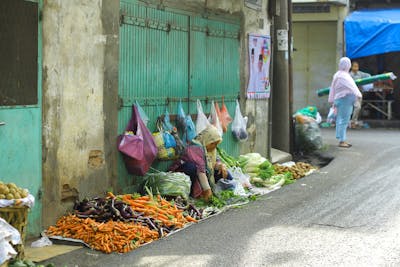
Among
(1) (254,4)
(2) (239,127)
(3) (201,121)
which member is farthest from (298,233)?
(1) (254,4)

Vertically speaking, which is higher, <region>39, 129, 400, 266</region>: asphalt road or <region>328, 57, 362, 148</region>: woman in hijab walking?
<region>328, 57, 362, 148</region>: woman in hijab walking

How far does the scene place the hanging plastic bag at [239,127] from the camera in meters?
12.4

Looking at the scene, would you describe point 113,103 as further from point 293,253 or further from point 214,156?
point 293,253

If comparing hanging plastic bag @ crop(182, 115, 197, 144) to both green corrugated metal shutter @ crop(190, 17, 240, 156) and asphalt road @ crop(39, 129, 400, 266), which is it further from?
asphalt road @ crop(39, 129, 400, 266)

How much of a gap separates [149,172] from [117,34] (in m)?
1.98

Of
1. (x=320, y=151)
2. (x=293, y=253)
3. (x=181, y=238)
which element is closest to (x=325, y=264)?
(x=293, y=253)

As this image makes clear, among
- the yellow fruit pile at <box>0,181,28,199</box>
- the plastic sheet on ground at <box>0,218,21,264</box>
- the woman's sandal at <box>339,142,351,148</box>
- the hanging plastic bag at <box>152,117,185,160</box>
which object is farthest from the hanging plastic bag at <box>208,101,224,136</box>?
the plastic sheet on ground at <box>0,218,21,264</box>

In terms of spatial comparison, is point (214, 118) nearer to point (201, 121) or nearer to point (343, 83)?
point (201, 121)

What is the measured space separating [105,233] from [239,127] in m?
5.42

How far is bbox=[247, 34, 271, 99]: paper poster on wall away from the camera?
1325cm

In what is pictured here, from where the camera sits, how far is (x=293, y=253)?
284 inches

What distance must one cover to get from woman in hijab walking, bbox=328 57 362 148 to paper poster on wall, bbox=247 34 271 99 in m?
2.78

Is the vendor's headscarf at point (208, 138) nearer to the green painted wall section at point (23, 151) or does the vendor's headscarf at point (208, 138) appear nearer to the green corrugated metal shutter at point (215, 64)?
the green corrugated metal shutter at point (215, 64)

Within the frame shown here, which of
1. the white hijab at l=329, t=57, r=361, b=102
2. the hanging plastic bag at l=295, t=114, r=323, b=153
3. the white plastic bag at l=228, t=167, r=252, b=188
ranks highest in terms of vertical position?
the white hijab at l=329, t=57, r=361, b=102
